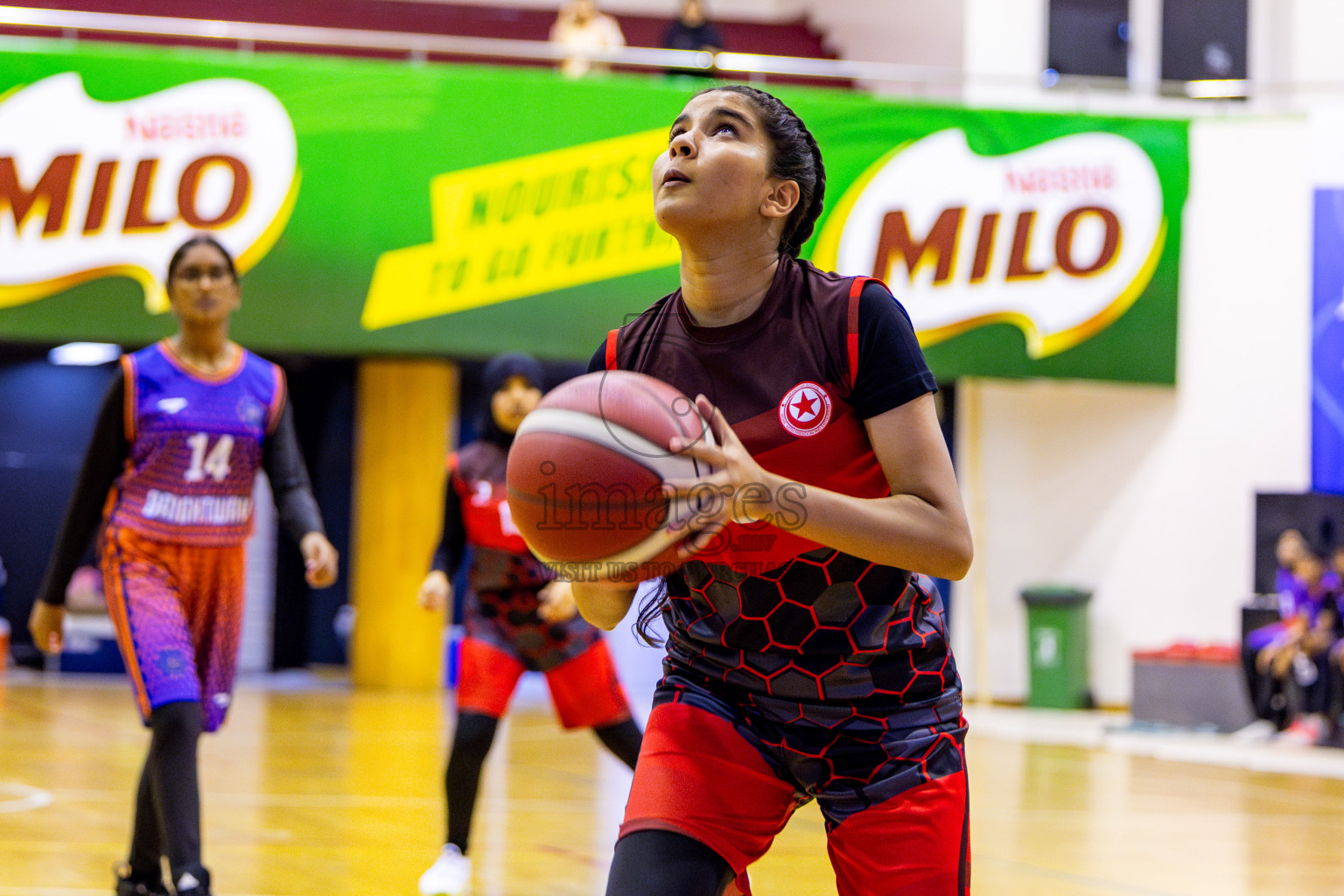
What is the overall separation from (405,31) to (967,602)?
25.0 ft

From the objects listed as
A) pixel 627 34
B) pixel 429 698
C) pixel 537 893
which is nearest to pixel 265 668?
pixel 429 698

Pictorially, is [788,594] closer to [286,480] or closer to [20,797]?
[286,480]

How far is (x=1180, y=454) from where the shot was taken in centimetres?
1152

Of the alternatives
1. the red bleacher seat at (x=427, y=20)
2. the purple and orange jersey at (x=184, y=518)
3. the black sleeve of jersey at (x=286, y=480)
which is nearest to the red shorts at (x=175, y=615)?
the purple and orange jersey at (x=184, y=518)

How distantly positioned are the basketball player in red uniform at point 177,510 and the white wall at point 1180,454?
338 inches

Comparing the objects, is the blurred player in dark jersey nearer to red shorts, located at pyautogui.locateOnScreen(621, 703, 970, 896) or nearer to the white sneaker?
the white sneaker

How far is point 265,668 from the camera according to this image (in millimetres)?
13867

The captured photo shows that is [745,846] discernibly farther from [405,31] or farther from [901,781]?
[405,31]

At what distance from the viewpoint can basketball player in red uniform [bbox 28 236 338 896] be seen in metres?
3.78

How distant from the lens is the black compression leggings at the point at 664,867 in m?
1.92

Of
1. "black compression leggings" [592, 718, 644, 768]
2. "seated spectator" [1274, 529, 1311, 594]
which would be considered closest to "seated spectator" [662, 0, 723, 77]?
"seated spectator" [1274, 529, 1311, 594]

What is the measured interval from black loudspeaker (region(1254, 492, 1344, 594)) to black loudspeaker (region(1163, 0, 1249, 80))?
13.2 feet

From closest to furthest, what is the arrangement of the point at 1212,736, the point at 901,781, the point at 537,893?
the point at 901,781 → the point at 537,893 → the point at 1212,736

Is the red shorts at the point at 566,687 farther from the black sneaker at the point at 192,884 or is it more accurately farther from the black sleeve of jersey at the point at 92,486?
the black sleeve of jersey at the point at 92,486
